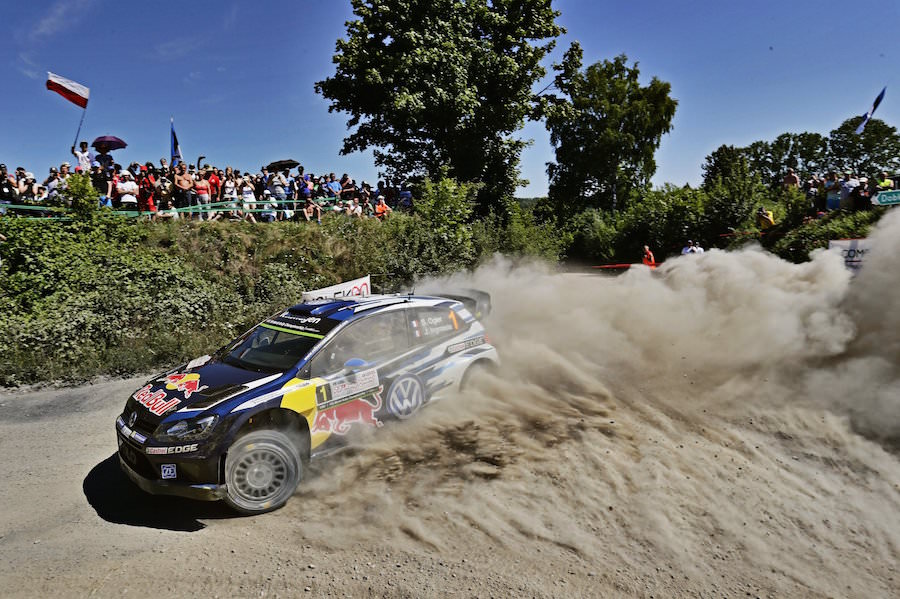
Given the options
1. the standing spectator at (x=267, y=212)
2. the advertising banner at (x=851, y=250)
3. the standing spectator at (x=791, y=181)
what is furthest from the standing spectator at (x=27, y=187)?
the standing spectator at (x=791, y=181)

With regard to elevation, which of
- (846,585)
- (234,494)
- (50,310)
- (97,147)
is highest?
(97,147)

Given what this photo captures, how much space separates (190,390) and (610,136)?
1606 inches

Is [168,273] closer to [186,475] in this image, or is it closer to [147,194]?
[147,194]

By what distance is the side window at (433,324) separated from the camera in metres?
6.88

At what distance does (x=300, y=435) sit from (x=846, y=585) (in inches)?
183

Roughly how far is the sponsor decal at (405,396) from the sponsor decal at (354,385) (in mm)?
276

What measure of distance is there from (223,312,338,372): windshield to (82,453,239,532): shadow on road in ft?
4.62

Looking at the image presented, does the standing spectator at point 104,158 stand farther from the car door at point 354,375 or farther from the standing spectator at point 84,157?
the car door at point 354,375

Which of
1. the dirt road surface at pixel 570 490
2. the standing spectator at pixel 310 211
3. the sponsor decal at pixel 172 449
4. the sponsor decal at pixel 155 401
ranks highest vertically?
the standing spectator at pixel 310 211

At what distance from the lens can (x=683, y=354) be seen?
9258mm

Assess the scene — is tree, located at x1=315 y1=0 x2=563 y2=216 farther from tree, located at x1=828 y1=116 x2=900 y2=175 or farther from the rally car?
tree, located at x1=828 y1=116 x2=900 y2=175

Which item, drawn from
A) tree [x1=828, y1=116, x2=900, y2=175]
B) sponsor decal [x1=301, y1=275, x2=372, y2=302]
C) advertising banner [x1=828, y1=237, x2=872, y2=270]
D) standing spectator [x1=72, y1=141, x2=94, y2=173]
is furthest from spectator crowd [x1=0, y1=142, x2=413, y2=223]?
tree [x1=828, y1=116, x2=900, y2=175]

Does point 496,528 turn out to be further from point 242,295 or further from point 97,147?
point 97,147

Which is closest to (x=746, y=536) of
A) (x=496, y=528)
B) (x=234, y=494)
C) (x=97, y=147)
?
(x=496, y=528)
